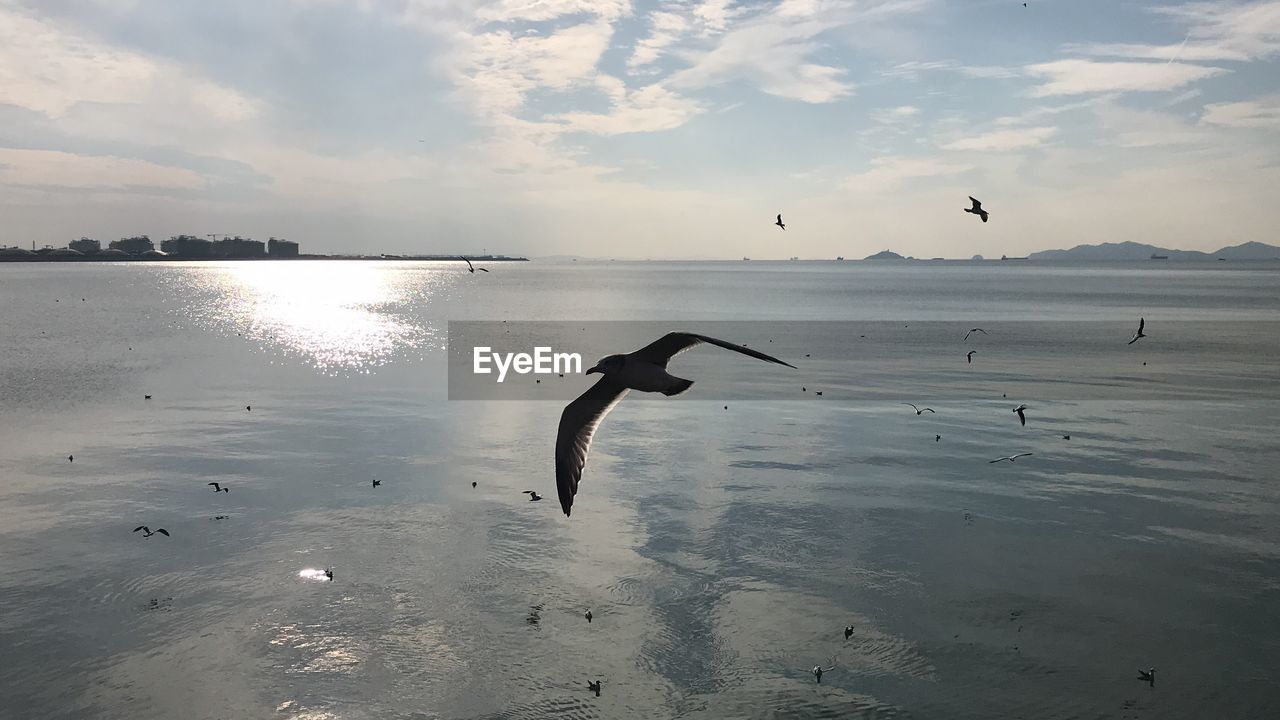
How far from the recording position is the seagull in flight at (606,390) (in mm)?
11125

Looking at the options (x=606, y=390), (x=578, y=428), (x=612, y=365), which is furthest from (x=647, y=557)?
(x=612, y=365)

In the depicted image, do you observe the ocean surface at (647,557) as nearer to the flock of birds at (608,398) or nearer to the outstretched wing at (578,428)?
the flock of birds at (608,398)

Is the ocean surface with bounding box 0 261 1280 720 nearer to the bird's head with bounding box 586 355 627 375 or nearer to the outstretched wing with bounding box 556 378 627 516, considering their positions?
the outstretched wing with bounding box 556 378 627 516

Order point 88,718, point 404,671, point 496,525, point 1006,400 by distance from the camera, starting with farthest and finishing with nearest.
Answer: point 1006,400 → point 496,525 → point 404,671 → point 88,718

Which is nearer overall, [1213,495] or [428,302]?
[1213,495]

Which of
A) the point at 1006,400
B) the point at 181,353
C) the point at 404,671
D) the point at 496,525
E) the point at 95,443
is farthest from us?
the point at 181,353

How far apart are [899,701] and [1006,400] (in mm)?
25983

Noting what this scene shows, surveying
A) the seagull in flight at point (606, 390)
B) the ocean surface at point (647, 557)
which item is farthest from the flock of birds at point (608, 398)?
the ocean surface at point (647, 557)

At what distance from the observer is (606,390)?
1250cm

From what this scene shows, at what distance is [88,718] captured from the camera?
11594mm

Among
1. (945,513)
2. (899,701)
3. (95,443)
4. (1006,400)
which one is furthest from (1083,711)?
(95,443)

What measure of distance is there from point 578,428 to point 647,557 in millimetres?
5499

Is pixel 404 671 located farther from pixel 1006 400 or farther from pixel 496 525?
pixel 1006 400

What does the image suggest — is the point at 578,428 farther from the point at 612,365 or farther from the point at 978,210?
the point at 978,210
